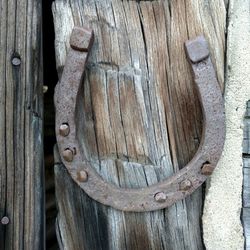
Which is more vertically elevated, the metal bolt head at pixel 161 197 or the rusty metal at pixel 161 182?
the rusty metal at pixel 161 182

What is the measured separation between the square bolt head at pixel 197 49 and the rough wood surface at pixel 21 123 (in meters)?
0.36

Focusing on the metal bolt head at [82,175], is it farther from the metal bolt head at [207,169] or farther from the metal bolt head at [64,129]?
the metal bolt head at [207,169]

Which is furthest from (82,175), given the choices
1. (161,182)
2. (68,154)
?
(161,182)

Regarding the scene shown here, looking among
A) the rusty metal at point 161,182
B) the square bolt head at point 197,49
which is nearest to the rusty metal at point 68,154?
the rusty metal at point 161,182

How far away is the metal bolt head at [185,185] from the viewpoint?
4.12 ft

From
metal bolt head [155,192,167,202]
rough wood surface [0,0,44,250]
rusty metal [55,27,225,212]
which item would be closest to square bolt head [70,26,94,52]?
rusty metal [55,27,225,212]

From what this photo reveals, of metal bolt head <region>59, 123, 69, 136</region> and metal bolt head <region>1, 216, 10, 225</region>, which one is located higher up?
metal bolt head <region>59, 123, 69, 136</region>

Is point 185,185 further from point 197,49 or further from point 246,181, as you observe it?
point 197,49

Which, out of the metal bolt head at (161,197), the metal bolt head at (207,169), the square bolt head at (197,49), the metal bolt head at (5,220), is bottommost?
the metal bolt head at (5,220)

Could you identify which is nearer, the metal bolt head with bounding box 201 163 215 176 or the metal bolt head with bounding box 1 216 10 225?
the metal bolt head with bounding box 201 163 215 176

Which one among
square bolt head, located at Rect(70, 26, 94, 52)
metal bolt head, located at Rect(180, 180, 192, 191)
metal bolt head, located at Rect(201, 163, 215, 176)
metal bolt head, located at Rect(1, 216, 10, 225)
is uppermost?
square bolt head, located at Rect(70, 26, 94, 52)

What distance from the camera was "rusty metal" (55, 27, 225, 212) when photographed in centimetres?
123

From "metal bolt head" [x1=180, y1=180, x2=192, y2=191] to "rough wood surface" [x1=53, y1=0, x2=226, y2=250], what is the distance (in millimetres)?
61

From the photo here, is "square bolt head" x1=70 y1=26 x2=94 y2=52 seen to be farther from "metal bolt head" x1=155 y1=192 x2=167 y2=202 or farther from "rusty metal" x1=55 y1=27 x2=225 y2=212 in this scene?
"metal bolt head" x1=155 y1=192 x2=167 y2=202
